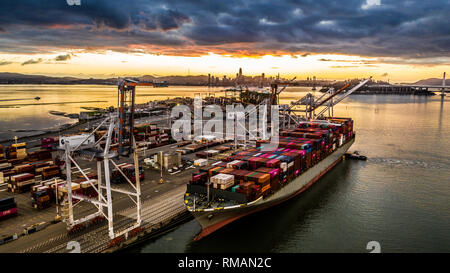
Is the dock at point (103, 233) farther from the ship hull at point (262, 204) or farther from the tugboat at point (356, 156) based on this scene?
the tugboat at point (356, 156)

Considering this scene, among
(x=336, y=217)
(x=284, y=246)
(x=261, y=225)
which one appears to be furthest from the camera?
(x=336, y=217)

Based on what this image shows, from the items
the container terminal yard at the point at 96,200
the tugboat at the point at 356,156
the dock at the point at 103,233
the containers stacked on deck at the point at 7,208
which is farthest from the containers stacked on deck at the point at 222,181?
the tugboat at the point at 356,156

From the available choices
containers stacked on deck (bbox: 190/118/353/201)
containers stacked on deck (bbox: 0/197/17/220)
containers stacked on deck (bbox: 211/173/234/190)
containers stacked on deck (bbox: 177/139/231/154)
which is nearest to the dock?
containers stacked on deck (bbox: 190/118/353/201)

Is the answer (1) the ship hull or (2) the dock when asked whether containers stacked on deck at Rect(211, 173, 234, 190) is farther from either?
(2) the dock

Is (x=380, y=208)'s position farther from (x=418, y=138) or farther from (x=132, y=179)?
(x=418, y=138)
